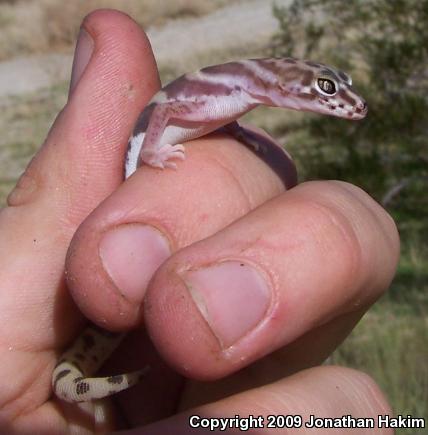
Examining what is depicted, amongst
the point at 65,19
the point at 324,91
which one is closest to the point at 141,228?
the point at 324,91

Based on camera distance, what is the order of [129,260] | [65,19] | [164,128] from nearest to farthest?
[129,260]
[164,128]
[65,19]

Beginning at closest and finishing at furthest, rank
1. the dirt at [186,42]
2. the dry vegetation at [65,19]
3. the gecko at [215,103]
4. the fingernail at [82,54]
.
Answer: the gecko at [215,103], the fingernail at [82,54], the dirt at [186,42], the dry vegetation at [65,19]

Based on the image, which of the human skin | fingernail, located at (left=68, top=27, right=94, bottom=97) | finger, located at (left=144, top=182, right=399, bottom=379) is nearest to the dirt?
fingernail, located at (left=68, top=27, right=94, bottom=97)

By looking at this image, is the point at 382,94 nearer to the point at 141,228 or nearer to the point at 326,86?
the point at 326,86

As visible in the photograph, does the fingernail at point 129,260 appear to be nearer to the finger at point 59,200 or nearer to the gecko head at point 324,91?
the finger at point 59,200

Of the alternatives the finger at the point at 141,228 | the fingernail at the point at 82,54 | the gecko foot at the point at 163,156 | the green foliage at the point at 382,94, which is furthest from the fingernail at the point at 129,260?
the green foliage at the point at 382,94

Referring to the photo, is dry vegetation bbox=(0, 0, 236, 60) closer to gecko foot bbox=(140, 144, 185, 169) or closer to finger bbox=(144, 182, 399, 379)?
gecko foot bbox=(140, 144, 185, 169)

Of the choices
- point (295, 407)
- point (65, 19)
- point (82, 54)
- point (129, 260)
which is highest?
point (82, 54)
